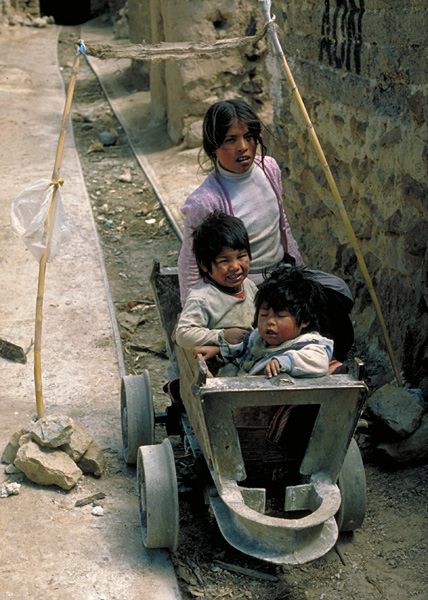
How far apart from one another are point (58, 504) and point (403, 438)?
160 cm

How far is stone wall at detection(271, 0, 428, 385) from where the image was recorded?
15.6ft

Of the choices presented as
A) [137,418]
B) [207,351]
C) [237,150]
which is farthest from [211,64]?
[207,351]

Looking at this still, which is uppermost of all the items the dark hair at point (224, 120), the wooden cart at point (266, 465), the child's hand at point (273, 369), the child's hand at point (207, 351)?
the dark hair at point (224, 120)

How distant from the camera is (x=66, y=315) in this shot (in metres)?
6.57

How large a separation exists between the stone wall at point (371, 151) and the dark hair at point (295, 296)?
1223 millimetres

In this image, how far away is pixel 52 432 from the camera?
424 cm

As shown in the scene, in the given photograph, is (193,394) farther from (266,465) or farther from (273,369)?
(266,465)

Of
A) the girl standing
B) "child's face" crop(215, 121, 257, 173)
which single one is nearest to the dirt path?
the girl standing

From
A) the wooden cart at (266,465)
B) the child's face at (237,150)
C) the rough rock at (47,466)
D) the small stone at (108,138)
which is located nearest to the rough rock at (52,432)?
the rough rock at (47,466)

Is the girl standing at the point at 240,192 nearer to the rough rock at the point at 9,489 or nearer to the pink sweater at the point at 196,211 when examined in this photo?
the pink sweater at the point at 196,211

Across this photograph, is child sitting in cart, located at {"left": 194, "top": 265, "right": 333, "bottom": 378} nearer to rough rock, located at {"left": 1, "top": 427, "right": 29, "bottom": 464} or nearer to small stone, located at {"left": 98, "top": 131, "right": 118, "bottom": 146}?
rough rock, located at {"left": 1, "top": 427, "right": 29, "bottom": 464}

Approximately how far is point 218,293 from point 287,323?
449mm

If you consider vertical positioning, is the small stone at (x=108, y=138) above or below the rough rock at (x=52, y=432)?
below

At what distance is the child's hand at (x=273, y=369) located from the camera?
3.39m
